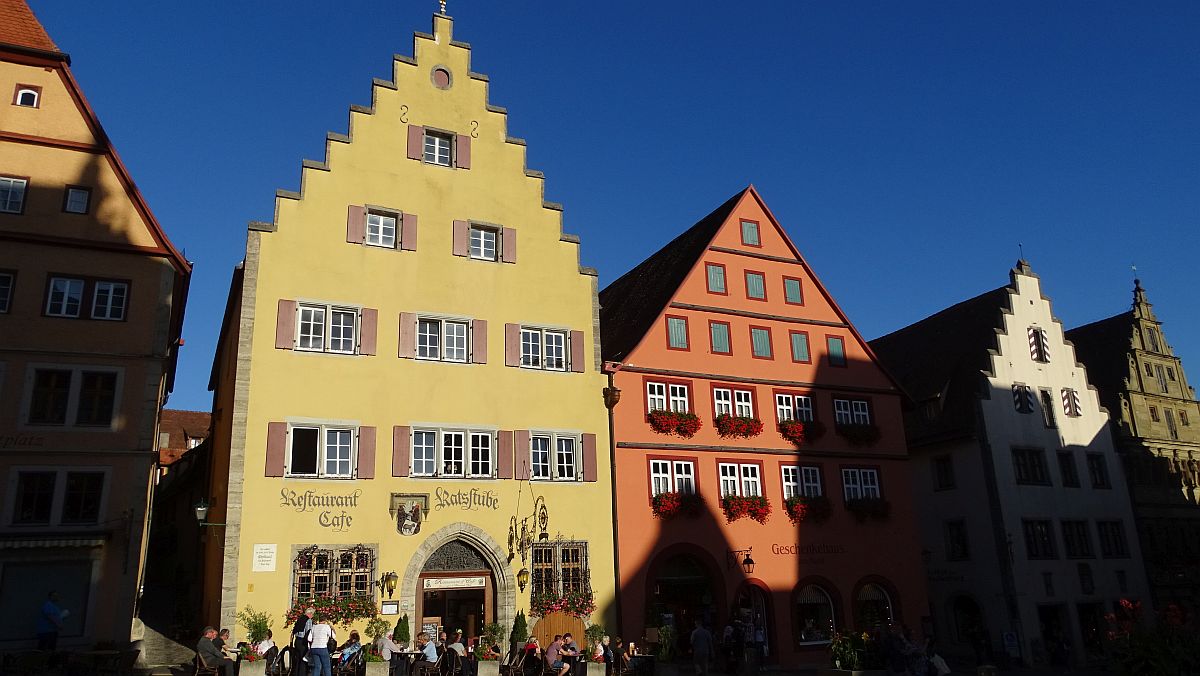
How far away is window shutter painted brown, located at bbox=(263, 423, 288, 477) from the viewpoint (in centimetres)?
2145

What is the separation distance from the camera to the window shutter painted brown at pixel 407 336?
23734mm

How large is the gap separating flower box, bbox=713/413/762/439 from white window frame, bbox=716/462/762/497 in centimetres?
86

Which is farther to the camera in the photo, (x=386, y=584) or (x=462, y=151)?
Answer: (x=462, y=151)

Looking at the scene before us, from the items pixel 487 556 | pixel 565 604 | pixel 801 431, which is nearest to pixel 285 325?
pixel 487 556

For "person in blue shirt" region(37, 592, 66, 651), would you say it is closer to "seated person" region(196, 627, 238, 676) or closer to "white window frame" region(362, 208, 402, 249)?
"seated person" region(196, 627, 238, 676)

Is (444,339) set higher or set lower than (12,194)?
lower

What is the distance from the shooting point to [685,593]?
1038 inches

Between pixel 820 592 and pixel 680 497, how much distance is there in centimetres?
570

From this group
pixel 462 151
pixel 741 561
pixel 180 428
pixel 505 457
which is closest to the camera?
pixel 505 457

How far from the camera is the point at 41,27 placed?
2428cm

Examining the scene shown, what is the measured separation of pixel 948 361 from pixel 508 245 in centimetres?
2098

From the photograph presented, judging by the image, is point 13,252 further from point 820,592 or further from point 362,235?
point 820,592

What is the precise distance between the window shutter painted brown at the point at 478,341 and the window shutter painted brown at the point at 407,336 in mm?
1574

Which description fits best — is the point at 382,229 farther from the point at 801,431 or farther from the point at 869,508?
the point at 869,508
